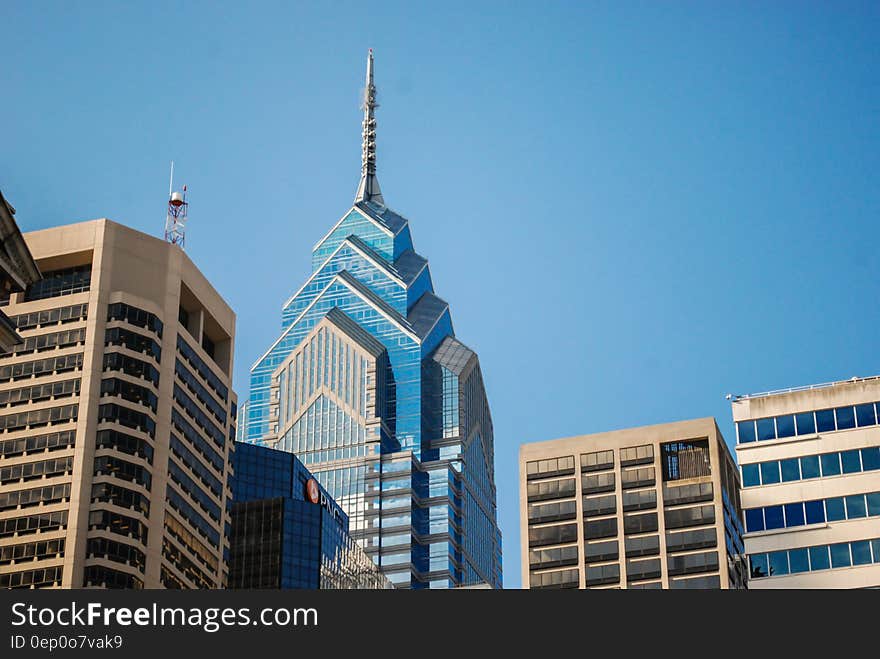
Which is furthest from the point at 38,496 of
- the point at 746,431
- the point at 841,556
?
the point at 841,556

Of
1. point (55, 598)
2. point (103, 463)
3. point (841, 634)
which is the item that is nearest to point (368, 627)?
point (55, 598)

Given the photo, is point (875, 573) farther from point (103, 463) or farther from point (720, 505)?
point (103, 463)

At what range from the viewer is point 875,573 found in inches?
5733

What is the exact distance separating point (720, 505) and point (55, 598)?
14439 cm

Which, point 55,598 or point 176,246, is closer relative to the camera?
point 55,598

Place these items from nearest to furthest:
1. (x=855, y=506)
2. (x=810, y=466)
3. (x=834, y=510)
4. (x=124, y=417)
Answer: (x=834, y=510), (x=855, y=506), (x=810, y=466), (x=124, y=417)

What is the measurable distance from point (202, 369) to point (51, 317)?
18.9 m

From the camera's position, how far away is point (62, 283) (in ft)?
579

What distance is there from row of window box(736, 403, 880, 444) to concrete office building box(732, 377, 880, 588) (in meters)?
0.10

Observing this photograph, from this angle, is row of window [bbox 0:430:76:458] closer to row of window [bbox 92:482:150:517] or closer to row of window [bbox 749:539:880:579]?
row of window [bbox 92:482:150:517]

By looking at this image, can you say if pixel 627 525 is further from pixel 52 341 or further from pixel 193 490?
pixel 52 341

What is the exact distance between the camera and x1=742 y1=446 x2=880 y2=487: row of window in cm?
A: 15312

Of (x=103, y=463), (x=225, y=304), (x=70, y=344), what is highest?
(x=225, y=304)

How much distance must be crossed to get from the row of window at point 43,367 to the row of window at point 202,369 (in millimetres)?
12577
